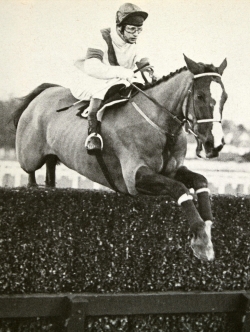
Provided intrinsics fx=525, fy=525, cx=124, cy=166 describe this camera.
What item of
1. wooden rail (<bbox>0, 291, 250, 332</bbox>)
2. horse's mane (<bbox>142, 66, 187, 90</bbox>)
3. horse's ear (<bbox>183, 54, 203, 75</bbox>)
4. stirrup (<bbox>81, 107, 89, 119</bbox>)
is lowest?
wooden rail (<bbox>0, 291, 250, 332</bbox>)

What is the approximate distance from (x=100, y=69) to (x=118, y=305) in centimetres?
169

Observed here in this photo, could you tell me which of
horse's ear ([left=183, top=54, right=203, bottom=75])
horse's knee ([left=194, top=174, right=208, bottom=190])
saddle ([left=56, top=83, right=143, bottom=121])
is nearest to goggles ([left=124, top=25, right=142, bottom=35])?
saddle ([left=56, top=83, right=143, bottom=121])

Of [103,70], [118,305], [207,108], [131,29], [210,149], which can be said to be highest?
[131,29]

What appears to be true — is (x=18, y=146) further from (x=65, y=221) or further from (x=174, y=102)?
(x=174, y=102)

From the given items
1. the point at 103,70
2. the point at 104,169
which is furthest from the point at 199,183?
the point at 103,70

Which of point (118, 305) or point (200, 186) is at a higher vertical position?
point (200, 186)

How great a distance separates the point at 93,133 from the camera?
3.71 meters

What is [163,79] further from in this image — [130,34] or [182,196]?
[182,196]

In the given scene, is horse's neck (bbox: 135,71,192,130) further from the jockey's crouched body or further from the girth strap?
the girth strap

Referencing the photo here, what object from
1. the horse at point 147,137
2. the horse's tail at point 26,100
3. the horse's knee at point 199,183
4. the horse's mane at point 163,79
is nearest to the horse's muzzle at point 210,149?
the horse at point 147,137

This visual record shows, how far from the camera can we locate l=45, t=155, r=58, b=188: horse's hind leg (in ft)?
13.1

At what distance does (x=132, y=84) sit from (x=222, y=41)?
3.15ft

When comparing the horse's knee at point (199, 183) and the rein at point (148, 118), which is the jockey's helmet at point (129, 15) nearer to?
the rein at point (148, 118)

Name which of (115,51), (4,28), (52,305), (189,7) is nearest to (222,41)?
(189,7)
